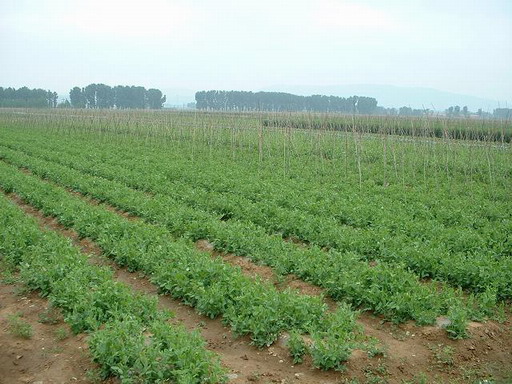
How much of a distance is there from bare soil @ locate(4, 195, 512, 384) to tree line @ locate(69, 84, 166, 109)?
4822 inches

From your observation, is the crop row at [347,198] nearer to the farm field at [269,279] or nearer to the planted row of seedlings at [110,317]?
the farm field at [269,279]

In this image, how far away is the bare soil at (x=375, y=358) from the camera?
6137 millimetres

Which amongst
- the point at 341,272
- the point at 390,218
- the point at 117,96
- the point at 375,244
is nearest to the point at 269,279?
the point at 341,272

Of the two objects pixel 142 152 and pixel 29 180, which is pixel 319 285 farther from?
pixel 142 152

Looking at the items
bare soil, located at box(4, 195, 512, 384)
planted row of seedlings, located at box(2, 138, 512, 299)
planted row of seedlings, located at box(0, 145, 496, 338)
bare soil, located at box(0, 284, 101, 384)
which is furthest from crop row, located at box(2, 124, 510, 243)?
bare soil, located at box(0, 284, 101, 384)

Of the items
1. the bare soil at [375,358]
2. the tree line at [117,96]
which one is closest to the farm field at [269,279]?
the bare soil at [375,358]

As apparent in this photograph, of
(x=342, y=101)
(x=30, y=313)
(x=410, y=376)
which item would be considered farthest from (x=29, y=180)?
(x=342, y=101)

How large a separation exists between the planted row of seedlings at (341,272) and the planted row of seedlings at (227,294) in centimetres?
61

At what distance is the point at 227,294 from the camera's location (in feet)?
25.6

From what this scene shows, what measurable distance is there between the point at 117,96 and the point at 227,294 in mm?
128395

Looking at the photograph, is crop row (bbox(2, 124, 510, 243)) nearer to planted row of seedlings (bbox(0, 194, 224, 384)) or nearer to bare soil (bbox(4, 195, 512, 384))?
bare soil (bbox(4, 195, 512, 384))

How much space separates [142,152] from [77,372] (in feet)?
69.4

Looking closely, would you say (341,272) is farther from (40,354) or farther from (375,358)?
(40,354)

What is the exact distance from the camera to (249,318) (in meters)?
7.15
